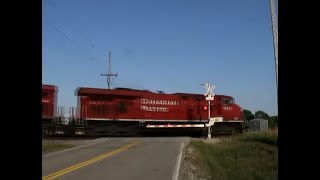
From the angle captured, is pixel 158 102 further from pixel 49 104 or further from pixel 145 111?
pixel 49 104

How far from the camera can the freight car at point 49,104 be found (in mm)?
40500

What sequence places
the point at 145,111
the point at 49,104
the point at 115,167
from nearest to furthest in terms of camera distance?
the point at 115,167 < the point at 49,104 < the point at 145,111

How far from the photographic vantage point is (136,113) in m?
44.1

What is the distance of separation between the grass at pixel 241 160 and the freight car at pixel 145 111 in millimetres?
8709

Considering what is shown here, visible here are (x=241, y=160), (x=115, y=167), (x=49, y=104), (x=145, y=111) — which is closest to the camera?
(x=115, y=167)

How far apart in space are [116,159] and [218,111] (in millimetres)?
28052

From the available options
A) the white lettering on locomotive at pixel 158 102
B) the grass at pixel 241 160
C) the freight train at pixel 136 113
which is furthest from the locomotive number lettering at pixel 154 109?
the grass at pixel 241 160

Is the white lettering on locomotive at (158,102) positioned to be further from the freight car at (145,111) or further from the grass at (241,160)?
the grass at (241,160)

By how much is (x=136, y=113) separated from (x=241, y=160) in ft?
67.9

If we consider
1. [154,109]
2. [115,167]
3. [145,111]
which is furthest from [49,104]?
[115,167]
